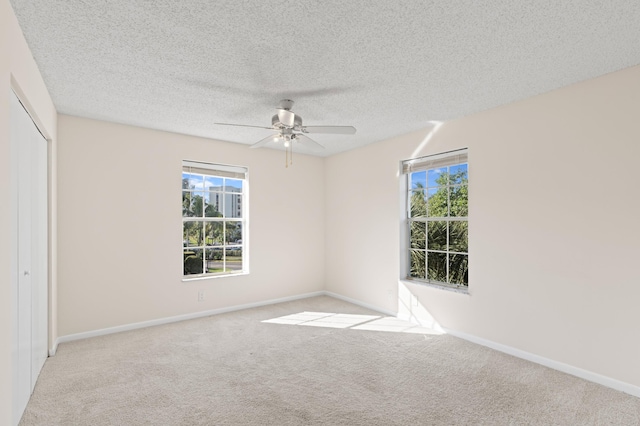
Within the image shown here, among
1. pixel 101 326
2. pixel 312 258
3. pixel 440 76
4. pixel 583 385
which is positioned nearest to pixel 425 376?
pixel 583 385

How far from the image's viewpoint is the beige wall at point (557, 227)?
254 cm

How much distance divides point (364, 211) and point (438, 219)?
1.27 meters

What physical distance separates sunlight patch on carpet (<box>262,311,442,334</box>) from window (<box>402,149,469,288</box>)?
2.15 feet

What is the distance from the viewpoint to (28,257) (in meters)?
2.43

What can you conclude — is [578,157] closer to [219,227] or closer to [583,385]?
[583,385]

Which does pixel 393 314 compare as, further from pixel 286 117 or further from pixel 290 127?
pixel 286 117

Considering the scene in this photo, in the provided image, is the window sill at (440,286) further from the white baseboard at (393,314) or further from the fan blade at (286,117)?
the fan blade at (286,117)

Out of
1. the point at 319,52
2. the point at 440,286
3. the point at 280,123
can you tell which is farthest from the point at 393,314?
the point at 319,52

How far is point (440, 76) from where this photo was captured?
2.64 metres

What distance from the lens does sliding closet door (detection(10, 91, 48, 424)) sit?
2.07 m

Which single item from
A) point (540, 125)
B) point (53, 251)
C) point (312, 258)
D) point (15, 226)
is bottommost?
point (312, 258)

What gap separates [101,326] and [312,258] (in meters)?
3.21

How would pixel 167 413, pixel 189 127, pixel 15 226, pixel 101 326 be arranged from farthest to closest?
1. pixel 189 127
2. pixel 101 326
3. pixel 167 413
4. pixel 15 226

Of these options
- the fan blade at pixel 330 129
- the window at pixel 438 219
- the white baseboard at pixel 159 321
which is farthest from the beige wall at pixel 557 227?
the white baseboard at pixel 159 321
